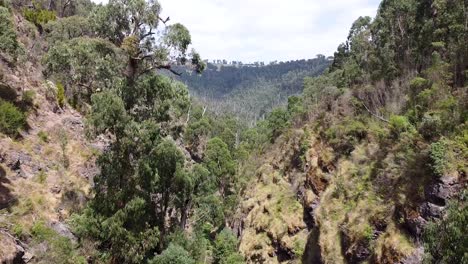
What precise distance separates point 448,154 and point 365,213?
6.57 meters

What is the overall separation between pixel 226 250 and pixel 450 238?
89.7 ft

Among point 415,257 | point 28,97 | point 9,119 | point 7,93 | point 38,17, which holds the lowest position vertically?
point 415,257

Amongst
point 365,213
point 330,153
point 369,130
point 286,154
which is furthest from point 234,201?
point 365,213

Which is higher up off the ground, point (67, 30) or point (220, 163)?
point (67, 30)

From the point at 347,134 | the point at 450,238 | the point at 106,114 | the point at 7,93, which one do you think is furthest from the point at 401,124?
the point at 7,93

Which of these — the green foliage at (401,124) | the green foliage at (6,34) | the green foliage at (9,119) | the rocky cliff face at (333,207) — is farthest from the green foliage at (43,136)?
the green foliage at (401,124)

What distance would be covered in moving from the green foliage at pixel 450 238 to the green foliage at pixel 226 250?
76.1ft

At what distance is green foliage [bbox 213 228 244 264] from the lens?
121 ft

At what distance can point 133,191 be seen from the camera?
20.8 m

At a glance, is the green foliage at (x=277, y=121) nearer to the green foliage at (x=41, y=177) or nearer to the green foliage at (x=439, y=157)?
the green foliage at (x=439, y=157)

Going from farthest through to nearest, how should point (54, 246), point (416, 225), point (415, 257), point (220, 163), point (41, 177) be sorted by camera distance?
point (220, 163) → point (41, 177) → point (416, 225) → point (415, 257) → point (54, 246)

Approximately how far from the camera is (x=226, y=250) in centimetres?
3962

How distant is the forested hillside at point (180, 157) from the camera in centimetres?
2008

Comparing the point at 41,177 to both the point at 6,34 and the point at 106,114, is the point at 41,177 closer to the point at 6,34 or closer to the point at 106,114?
the point at 106,114
